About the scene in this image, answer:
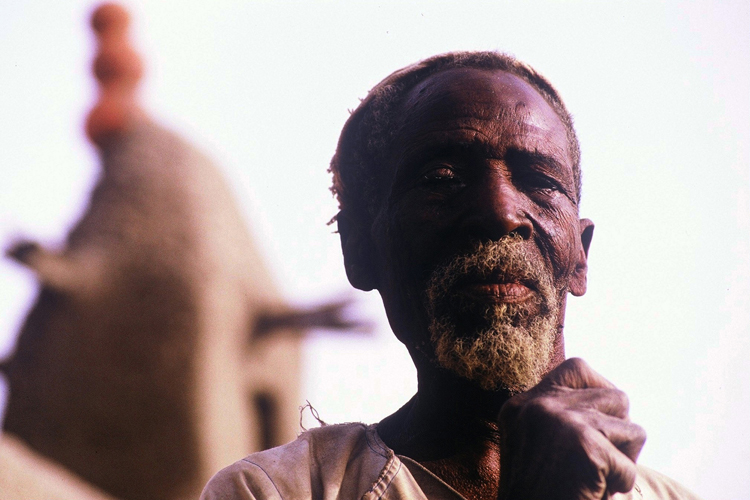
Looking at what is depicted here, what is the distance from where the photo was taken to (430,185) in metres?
2.05

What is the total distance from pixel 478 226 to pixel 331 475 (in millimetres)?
722

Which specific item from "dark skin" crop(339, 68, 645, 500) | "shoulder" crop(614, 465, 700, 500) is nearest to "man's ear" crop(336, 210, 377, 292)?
"dark skin" crop(339, 68, 645, 500)

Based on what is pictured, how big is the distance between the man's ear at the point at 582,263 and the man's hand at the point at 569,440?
2.18 feet

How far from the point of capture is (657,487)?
2.09 metres

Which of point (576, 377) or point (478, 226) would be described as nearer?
point (576, 377)

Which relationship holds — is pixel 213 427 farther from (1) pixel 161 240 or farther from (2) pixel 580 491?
(2) pixel 580 491

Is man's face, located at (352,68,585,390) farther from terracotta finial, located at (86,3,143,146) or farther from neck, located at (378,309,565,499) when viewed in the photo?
terracotta finial, located at (86,3,143,146)

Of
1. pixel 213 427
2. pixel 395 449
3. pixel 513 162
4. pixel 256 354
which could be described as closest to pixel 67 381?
pixel 213 427

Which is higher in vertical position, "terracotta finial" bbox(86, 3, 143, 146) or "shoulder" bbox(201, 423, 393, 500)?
"terracotta finial" bbox(86, 3, 143, 146)

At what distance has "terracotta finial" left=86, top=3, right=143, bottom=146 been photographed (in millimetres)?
5746

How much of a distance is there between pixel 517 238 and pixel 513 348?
0.28 metres

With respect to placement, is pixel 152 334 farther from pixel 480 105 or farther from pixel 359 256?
pixel 480 105

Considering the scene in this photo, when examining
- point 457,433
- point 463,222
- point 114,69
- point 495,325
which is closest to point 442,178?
point 463,222

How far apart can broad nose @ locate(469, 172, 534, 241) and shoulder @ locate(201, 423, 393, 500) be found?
0.62 meters
